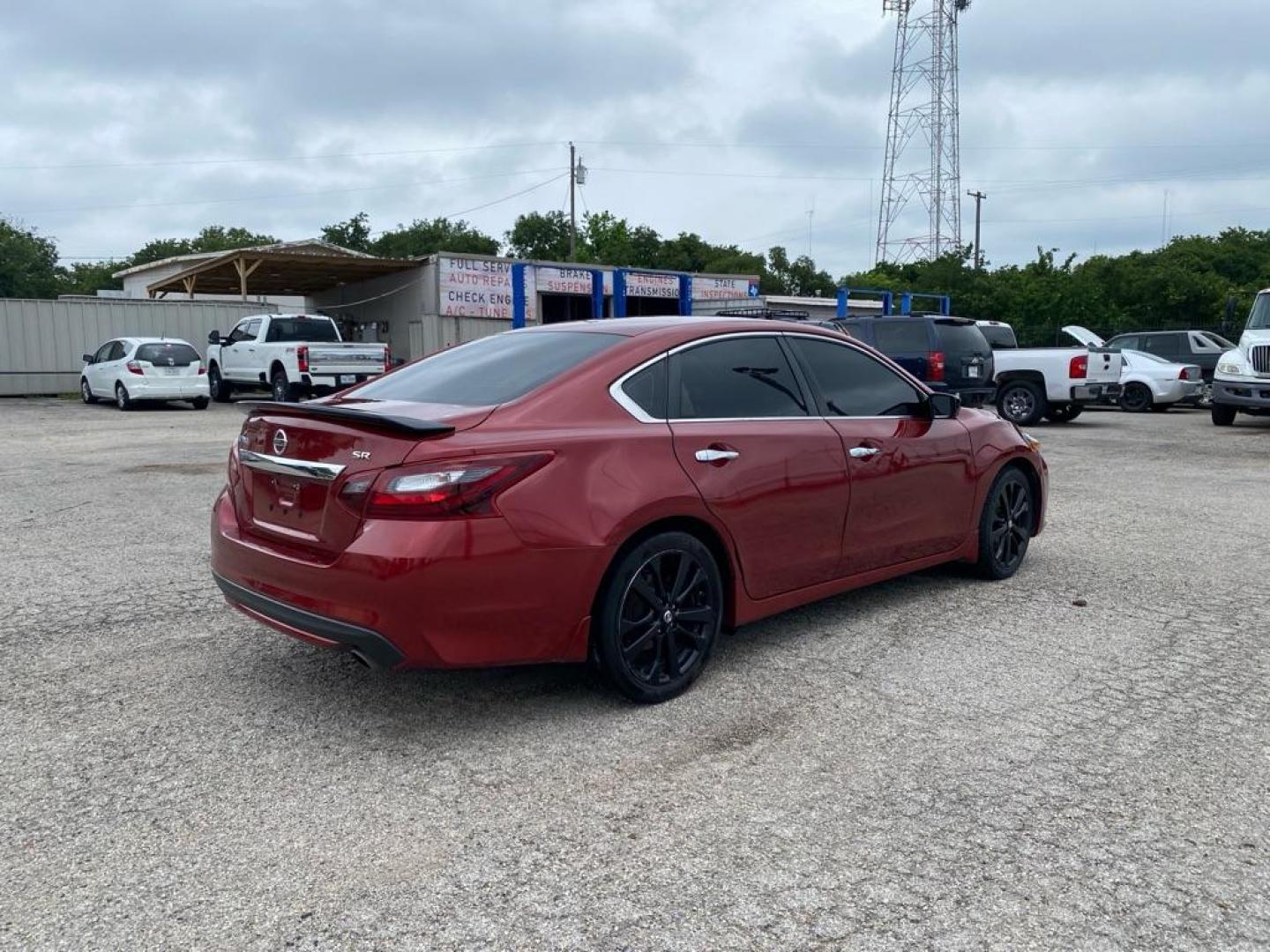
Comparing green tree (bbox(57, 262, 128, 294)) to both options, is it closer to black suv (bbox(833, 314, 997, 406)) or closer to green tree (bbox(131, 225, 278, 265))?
green tree (bbox(131, 225, 278, 265))

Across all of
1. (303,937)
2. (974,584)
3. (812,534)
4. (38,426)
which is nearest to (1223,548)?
(974,584)

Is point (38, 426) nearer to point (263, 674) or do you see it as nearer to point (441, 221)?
point (263, 674)

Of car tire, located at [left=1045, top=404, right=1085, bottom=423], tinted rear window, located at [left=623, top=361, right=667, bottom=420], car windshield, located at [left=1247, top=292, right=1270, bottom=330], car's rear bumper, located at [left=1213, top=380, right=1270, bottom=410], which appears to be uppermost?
car windshield, located at [left=1247, top=292, right=1270, bottom=330]

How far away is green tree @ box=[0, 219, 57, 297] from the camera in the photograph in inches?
2504

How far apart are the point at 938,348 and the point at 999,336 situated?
5.34 metres

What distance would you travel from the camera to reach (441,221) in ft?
275

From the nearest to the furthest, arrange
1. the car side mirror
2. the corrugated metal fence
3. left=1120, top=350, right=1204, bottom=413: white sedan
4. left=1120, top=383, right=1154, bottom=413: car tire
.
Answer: the car side mirror, left=1120, top=350, right=1204, bottom=413: white sedan, left=1120, top=383, right=1154, bottom=413: car tire, the corrugated metal fence

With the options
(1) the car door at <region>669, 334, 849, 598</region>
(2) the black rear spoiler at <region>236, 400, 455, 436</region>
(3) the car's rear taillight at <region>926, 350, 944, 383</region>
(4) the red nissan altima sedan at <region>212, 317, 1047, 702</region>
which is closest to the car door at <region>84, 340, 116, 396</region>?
(3) the car's rear taillight at <region>926, 350, 944, 383</region>

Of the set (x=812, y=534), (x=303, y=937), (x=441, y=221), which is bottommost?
(x=303, y=937)

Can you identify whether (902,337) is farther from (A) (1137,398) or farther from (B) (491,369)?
(B) (491,369)

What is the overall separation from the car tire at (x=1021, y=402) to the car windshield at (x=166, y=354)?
16244 mm

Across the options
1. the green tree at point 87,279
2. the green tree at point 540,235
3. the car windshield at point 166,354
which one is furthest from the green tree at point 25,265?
the car windshield at point 166,354

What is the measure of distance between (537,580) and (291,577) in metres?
0.94

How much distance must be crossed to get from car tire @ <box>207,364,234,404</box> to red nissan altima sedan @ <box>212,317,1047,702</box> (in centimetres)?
2065
